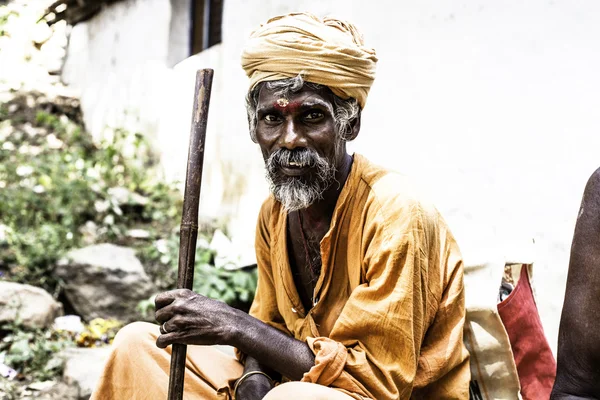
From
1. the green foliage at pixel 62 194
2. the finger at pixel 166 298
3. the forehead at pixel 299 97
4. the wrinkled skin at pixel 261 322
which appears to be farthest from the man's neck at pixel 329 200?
the green foliage at pixel 62 194

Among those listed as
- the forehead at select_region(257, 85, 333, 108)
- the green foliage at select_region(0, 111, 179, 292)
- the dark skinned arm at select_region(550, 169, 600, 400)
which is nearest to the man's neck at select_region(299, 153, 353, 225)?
the forehead at select_region(257, 85, 333, 108)

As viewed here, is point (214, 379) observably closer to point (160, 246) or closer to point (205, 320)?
point (205, 320)

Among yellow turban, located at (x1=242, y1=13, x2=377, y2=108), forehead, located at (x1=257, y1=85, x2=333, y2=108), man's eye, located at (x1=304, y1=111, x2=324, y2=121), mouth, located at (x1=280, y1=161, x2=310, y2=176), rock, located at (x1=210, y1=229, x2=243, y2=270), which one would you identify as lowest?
rock, located at (x1=210, y1=229, x2=243, y2=270)

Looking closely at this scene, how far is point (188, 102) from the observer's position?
283 inches

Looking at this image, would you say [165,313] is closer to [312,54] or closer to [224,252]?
[312,54]

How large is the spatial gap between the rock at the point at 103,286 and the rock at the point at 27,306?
0.27m

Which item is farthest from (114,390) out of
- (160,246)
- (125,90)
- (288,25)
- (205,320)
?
(125,90)

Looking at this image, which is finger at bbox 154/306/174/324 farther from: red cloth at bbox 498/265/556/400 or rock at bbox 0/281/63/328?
rock at bbox 0/281/63/328

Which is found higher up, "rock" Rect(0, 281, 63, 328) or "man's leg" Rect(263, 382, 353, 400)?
"man's leg" Rect(263, 382, 353, 400)

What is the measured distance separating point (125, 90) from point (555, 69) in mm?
6569

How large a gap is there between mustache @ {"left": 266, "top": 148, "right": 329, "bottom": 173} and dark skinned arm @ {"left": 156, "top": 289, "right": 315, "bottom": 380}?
0.52 m

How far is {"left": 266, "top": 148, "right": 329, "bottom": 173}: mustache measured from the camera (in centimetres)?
242

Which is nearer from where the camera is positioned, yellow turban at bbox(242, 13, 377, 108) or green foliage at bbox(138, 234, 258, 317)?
yellow turban at bbox(242, 13, 377, 108)

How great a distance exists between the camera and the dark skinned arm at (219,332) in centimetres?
222
